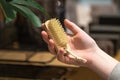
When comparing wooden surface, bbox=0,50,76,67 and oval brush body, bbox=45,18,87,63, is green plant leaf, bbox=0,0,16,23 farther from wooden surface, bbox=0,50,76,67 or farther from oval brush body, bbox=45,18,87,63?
wooden surface, bbox=0,50,76,67

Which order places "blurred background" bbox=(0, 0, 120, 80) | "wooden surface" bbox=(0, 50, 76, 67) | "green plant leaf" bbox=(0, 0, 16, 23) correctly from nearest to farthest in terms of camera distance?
"green plant leaf" bbox=(0, 0, 16, 23) < "blurred background" bbox=(0, 0, 120, 80) < "wooden surface" bbox=(0, 50, 76, 67)

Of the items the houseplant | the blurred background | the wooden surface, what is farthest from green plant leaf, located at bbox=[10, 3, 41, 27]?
the wooden surface

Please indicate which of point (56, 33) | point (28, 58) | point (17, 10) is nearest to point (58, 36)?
point (56, 33)

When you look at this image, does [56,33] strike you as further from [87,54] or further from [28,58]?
[28,58]

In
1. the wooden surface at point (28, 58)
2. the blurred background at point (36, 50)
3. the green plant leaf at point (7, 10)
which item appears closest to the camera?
the green plant leaf at point (7, 10)

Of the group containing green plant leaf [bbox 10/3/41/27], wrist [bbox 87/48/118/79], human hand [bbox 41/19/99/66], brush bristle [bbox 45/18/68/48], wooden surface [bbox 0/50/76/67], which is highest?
green plant leaf [bbox 10/3/41/27]

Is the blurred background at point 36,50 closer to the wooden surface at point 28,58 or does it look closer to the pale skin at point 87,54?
the wooden surface at point 28,58

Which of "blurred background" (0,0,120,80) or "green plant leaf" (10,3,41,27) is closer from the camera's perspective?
"green plant leaf" (10,3,41,27)

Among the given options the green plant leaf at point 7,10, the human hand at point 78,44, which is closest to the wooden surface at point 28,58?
the human hand at point 78,44

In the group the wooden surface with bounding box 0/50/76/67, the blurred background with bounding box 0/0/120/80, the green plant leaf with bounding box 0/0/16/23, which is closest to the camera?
the green plant leaf with bounding box 0/0/16/23

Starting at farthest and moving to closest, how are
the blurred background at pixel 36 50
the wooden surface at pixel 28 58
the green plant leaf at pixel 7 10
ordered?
1. the wooden surface at pixel 28 58
2. the blurred background at pixel 36 50
3. the green plant leaf at pixel 7 10
